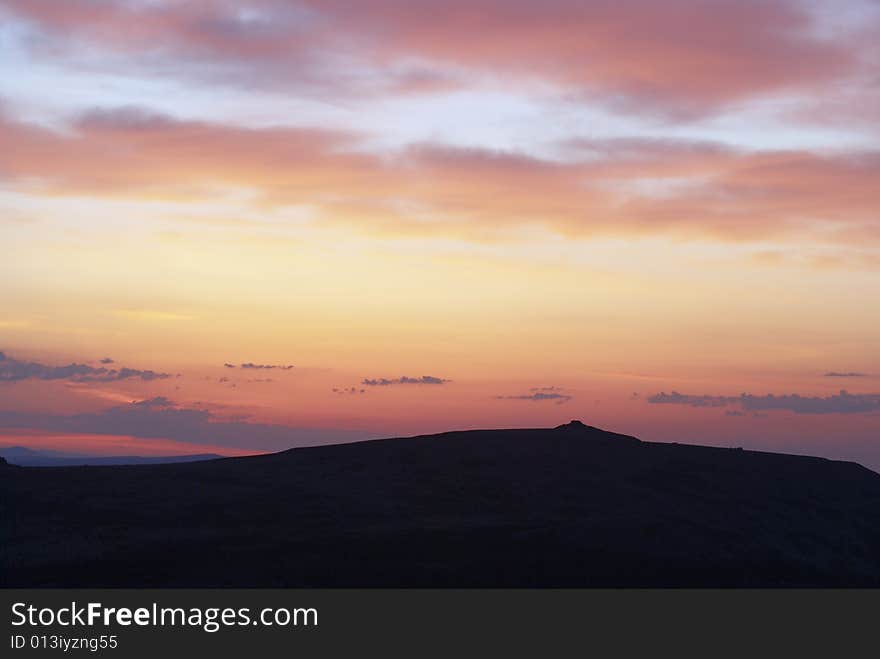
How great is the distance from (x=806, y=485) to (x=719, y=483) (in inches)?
385

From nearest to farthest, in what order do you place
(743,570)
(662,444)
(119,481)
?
A: (743,570), (119,481), (662,444)

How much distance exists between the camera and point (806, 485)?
3317 inches

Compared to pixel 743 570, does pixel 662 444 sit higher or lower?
higher

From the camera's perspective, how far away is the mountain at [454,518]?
2063 inches

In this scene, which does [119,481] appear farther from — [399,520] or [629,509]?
[629,509]

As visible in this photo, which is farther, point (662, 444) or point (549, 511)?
point (662, 444)

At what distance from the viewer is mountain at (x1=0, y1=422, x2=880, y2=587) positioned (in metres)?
52.4

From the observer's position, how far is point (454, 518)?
62.8 metres
